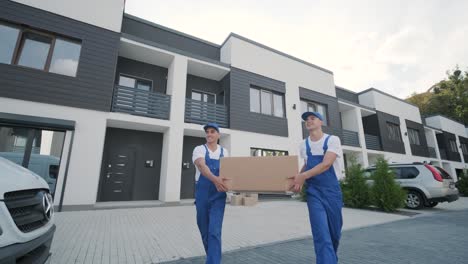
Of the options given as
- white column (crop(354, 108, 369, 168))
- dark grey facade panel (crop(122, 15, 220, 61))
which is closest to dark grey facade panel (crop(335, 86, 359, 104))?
white column (crop(354, 108, 369, 168))

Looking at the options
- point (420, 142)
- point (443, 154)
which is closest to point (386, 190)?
point (420, 142)

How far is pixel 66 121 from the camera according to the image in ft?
23.0

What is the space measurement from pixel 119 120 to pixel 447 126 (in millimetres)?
31954

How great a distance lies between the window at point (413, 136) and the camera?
19.5 meters

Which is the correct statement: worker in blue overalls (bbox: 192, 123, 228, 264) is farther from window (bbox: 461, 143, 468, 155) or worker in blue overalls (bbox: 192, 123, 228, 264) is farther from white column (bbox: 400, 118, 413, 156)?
window (bbox: 461, 143, 468, 155)

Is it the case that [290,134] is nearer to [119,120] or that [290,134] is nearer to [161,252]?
[119,120]

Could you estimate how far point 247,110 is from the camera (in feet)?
36.4

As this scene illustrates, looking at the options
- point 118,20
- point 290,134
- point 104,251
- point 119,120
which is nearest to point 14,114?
point 119,120

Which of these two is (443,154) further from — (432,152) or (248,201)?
(248,201)

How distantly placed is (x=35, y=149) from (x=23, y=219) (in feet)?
22.2

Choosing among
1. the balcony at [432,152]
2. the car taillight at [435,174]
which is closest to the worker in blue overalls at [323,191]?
the car taillight at [435,174]

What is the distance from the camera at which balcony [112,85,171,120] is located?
28.3ft

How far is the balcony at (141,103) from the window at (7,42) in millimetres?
3152

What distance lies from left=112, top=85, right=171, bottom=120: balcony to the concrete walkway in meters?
4.01
